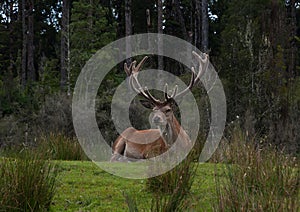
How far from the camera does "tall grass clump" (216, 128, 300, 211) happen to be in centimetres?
373

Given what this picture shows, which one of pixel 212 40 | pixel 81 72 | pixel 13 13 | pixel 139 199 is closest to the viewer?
pixel 139 199

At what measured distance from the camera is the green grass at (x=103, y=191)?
534 centimetres

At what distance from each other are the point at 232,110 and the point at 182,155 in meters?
8.34

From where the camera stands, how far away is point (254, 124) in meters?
12.6

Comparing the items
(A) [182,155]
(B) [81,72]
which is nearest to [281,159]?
(A) [182,155]

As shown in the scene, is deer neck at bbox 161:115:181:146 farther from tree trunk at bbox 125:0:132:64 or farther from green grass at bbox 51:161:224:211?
tree trunk at bbox 125:0:132:64

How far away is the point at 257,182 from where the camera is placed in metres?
5.07

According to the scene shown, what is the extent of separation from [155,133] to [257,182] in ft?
15.4

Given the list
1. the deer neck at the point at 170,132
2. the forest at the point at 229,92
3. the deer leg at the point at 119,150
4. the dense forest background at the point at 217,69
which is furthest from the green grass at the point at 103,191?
the deer leg at the point at 119,150

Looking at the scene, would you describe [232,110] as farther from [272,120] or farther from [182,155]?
[182,155]

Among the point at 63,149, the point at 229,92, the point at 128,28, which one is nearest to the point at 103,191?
the point at 63,149

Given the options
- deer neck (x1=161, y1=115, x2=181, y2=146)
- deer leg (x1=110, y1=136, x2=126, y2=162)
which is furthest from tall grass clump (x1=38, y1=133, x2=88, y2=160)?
deer neck (x1=161, y1=115, x2=181, y2=146)

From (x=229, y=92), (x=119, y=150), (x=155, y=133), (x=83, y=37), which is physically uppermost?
(x=83, y=37)

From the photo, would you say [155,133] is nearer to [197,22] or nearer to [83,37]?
[83,37]
